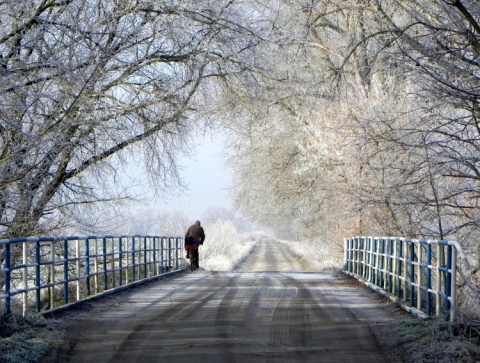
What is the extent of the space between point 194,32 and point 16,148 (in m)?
6.72

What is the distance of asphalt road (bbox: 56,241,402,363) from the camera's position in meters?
9.02

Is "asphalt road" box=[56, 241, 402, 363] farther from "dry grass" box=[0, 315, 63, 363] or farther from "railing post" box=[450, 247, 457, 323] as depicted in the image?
"railing post" box=[450, 247, 457, 323]

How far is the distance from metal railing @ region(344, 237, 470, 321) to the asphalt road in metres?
0.54

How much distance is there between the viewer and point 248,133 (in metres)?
24.7

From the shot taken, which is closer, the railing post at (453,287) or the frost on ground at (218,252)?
the railing post at (453,287)

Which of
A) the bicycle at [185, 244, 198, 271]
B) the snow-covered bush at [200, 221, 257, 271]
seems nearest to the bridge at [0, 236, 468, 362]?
the bicycle at [185, 244, 198, 271]

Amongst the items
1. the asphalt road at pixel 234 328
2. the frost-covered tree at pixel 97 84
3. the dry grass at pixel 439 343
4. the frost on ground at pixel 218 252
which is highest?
the frost-covered tree at pixel 97 84

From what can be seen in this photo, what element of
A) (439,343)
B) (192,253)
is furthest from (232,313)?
(192,253)

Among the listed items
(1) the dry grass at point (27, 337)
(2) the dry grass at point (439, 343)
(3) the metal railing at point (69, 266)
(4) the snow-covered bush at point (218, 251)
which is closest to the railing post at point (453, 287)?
(2) the dry grass at point (439, 343)

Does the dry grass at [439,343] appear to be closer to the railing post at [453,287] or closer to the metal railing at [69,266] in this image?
the railing post at [453,287]

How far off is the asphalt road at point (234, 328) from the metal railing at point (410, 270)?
21.2 inches

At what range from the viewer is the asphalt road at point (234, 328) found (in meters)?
9.02

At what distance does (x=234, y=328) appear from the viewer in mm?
10867

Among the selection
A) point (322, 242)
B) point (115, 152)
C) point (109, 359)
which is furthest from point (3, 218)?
point (322, 242)
